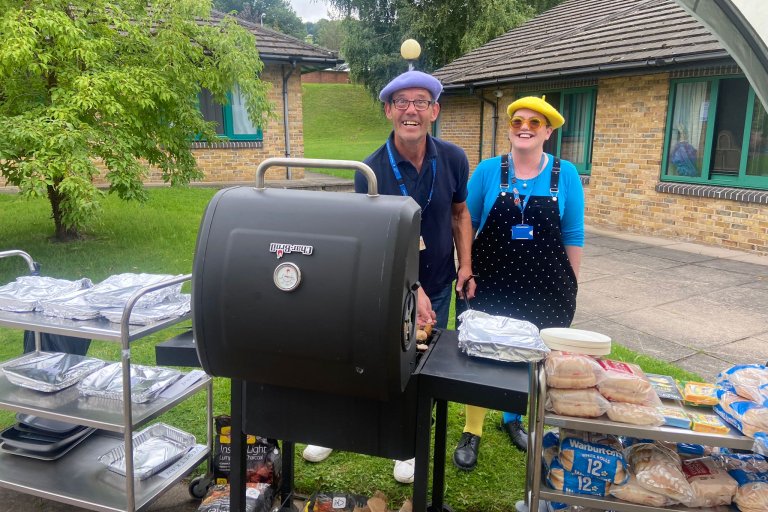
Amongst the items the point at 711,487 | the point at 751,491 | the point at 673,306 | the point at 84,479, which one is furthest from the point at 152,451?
the point at 673,306

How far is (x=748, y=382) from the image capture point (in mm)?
1900

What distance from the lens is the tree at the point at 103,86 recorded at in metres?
5.09

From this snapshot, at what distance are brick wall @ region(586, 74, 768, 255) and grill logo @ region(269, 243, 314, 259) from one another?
818 centimetres

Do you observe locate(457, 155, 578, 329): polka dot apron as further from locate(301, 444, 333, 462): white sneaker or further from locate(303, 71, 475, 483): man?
locate(301, 444, 333, 462): white sneaker

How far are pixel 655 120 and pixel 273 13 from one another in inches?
2851

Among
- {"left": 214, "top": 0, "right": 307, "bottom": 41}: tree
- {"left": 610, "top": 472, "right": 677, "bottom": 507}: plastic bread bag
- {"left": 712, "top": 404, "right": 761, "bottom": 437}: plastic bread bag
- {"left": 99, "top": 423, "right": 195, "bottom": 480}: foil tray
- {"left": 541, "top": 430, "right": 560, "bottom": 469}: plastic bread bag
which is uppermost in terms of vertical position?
{"left": 214, "top": 0, "right": 307, "bottom": 41}: tree

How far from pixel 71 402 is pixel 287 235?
1.68 meters

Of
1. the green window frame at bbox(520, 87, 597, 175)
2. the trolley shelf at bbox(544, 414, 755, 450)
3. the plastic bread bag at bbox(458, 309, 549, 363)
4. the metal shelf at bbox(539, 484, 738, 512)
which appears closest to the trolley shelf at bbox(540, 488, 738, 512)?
the metal shelf at bbox(539, 484, 738, 512)

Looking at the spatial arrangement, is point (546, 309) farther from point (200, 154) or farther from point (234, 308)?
point (200, 154)

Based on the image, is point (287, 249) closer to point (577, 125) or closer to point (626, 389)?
point (626, 389)

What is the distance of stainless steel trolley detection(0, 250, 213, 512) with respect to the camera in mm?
2330

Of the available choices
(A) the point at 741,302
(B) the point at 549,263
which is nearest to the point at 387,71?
(A) the point at 741,302

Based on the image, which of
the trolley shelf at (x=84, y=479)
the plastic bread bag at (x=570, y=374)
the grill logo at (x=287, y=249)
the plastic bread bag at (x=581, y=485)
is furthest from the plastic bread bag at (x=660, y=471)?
the trolley shelf at (x=84, y=479)

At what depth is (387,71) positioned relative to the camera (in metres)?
24.0
